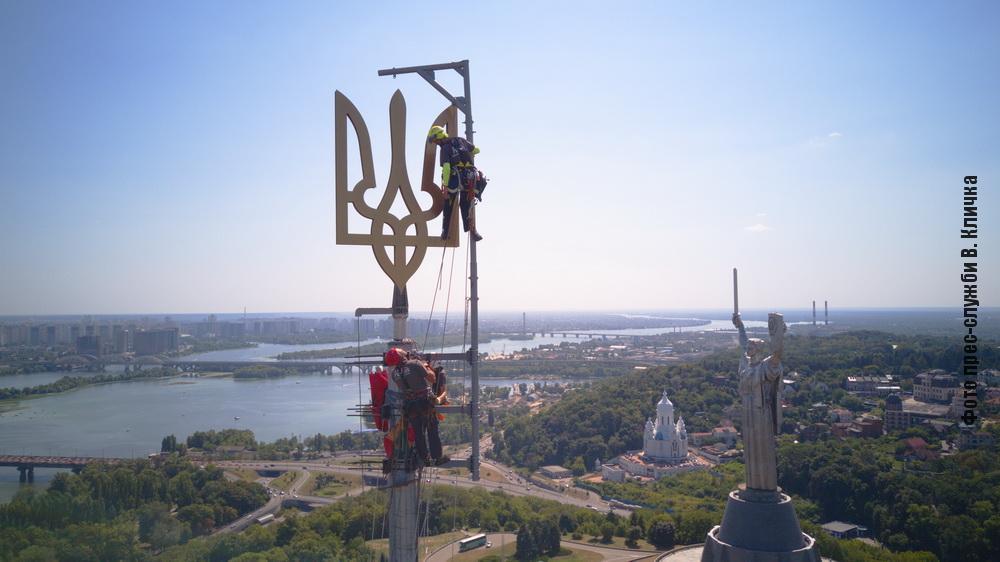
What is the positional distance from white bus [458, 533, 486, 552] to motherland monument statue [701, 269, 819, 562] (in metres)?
9.30

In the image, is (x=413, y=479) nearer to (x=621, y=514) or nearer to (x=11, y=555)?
(x=11, y=555)

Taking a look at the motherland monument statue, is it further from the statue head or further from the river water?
the river water

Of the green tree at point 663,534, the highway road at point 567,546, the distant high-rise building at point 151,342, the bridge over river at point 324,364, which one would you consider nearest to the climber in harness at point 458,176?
the highway road at point 567,546

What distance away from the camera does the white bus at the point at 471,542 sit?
52.7 feet

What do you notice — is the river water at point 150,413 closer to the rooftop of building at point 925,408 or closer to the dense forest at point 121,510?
the dense forest at point 121,510

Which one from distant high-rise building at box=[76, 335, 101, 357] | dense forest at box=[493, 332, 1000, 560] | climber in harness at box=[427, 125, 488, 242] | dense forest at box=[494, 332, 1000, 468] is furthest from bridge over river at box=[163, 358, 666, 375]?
climber in harness at box=[427, 125, 488, 242]

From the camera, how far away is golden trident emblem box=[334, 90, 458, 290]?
6.39 m

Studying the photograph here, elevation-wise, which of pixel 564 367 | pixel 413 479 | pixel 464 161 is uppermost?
pixel 464 161

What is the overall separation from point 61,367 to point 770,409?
67.9 metres

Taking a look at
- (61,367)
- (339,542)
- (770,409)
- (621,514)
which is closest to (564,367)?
(61,367)

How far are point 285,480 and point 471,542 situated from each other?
1284cm

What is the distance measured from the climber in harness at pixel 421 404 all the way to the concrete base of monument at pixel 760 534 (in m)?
3.30

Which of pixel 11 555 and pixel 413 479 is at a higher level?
pixel 413 479

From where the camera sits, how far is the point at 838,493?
20.1 m
